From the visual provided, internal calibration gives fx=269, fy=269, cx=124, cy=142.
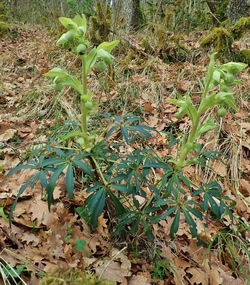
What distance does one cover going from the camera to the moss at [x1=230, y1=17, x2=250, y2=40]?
3.16 meters

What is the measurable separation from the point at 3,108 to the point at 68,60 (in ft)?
3.79

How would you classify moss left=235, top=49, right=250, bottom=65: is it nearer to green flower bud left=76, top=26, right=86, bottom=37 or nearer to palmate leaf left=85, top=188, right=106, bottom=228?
green flower bud left=76, top=26, right=86, bottom=37

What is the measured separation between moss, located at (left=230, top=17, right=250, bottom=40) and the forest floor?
15.5 inches

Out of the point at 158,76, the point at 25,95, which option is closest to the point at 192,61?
the point at 158,76

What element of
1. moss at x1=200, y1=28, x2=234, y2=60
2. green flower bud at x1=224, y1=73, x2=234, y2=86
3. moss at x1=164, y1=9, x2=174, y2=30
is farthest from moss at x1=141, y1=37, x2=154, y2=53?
green flower bud at x1=224, y1=73, x2=234, y2=86

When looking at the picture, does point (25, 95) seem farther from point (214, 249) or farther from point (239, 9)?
point (239, 9)

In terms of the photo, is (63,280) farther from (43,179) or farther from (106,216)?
(106,216)

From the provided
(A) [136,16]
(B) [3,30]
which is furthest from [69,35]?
(B) [3,30]

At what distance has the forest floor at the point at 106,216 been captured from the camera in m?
1.37

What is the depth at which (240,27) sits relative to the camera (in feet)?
10.5

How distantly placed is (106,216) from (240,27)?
283 centimetres

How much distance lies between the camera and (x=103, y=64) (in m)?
1.19

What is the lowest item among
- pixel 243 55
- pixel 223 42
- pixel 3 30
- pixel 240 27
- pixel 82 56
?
pixel 243 55

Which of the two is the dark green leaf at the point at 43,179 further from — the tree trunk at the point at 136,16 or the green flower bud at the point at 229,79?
the tree trunk at the point at 136,16
